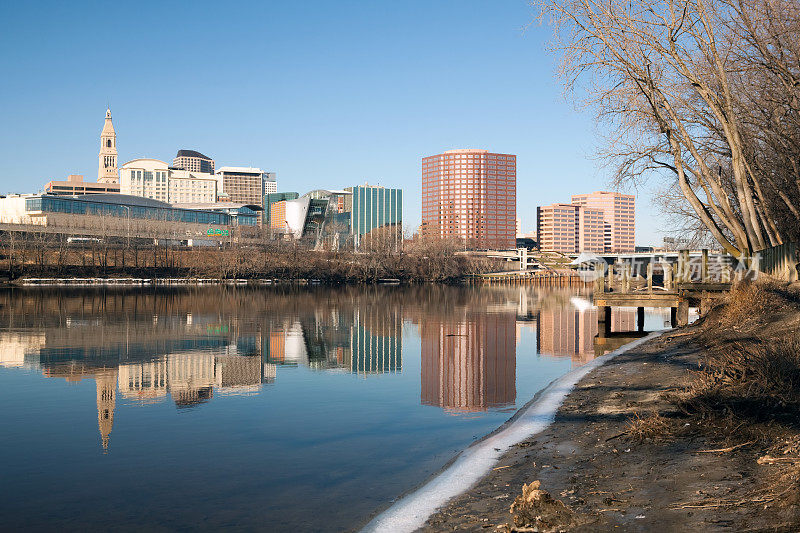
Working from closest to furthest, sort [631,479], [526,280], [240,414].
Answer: [631,479], [240,414], [526,280]

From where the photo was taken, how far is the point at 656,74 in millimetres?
23906

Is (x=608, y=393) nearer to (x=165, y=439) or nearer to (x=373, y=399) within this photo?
(x=373, y=399)

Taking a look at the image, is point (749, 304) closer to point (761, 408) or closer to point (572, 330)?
point (761, 408)

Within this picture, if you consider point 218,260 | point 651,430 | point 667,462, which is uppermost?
point 218,260

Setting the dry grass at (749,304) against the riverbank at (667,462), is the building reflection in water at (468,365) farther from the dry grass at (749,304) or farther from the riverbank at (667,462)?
the dry grass at (749,304)

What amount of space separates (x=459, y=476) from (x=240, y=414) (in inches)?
356

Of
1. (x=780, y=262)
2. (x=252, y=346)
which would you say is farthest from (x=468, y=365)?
(x=780, y=262)

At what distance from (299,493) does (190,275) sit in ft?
384

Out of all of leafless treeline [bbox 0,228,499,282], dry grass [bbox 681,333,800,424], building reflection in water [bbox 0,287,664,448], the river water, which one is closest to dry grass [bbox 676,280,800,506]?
dry grass [bbox 681,333,800,424]

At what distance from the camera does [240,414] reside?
1805 cm

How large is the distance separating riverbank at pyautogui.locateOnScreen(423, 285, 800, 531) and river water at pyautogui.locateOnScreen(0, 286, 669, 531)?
8.13 feet

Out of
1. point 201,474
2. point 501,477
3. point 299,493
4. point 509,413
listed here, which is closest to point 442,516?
point 501,477

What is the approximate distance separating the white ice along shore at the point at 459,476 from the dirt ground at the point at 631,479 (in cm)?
25

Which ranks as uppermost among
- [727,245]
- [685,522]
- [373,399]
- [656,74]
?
[656,74]
